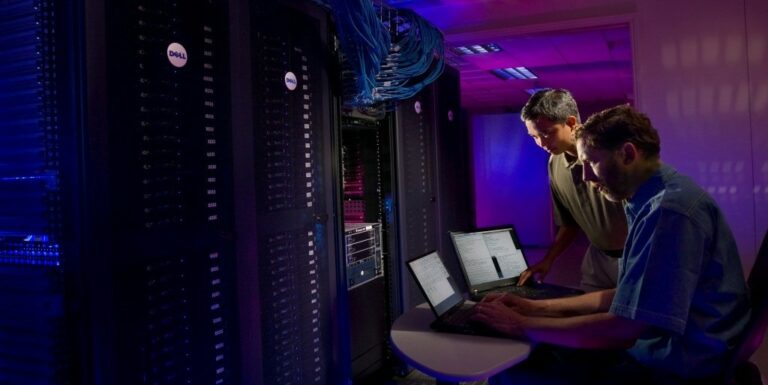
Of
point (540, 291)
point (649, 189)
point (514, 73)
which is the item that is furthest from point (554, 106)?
point (514, 73)

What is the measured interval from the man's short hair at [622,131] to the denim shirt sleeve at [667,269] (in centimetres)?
19

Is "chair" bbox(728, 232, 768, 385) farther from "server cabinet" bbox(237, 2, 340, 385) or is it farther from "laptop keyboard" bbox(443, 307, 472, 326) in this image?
"server cabinet" bbox(237, 2, 340, 385)

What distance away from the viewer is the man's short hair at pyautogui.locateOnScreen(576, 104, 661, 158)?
139cm

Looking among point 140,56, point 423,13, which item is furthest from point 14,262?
point 423,13

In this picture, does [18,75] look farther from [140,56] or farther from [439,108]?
[439,108]

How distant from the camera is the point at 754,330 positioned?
46.3 inches

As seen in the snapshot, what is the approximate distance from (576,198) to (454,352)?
44.4 inches

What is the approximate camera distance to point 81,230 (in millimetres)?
1133

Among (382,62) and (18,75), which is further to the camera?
(382,62)

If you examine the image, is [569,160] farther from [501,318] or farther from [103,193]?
[103,193]

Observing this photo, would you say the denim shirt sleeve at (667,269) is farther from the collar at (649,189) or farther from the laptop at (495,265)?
the laptop at (495,265)

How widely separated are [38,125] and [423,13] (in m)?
3.38

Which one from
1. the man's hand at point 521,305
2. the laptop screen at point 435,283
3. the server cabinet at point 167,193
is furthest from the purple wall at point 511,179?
the server cabinet at point 167,193

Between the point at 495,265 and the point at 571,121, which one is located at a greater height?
the point at 571,121
